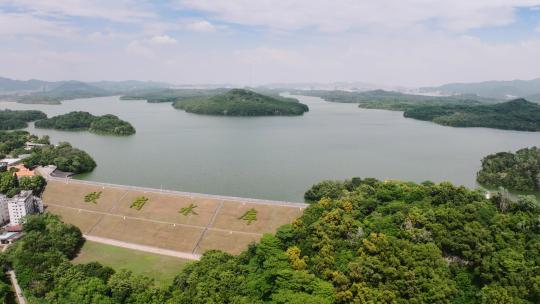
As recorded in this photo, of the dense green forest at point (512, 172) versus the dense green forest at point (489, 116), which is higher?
the dense green forest at point (489, 116)

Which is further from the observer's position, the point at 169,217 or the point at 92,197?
the point at 92,197

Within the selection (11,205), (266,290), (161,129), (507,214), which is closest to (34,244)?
(11,205)

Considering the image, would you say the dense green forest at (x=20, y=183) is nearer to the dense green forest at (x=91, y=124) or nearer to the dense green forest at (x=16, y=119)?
the dense green forest at (x=91, y=124)

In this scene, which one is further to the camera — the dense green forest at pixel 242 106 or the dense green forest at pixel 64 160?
the dense green forest at pixel 242 106

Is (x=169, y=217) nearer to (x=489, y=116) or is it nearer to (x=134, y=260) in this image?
(x=134, y=260)

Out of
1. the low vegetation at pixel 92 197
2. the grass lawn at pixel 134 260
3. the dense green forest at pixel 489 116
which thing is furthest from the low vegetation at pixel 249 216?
the dense green forest at pixel 489 116

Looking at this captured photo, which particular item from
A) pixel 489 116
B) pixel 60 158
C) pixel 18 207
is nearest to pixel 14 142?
pixel 60 158
